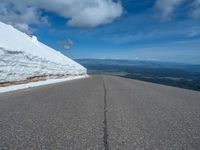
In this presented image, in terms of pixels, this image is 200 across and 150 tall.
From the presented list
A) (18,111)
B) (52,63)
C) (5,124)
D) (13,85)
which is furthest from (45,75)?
(5,124)

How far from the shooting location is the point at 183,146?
311 cm

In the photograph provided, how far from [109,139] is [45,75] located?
14382 millimetres

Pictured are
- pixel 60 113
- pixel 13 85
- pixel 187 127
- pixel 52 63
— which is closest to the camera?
pixel 187 127

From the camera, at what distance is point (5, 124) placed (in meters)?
3.89

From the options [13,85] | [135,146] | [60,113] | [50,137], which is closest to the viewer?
[135,146]

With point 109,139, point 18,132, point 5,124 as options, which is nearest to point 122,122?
point 109,139

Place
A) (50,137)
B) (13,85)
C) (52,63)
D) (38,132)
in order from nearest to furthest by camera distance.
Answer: (50,137) < (38,132) < (13,85) < (52,63)

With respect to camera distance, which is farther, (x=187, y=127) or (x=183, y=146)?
(x=187, y=127)

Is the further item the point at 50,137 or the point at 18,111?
the point at 18,111

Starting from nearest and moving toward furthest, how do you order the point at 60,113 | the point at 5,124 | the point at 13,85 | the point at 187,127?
the point at 5,124
the point at 187,127
the point at 60,113
the point at 13,85

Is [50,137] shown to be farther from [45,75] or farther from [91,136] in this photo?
[45,75]

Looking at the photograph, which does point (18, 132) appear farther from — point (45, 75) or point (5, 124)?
point (45, 75)

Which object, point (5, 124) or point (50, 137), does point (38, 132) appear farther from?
point (5, 124)

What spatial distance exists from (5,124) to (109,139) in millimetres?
2180
